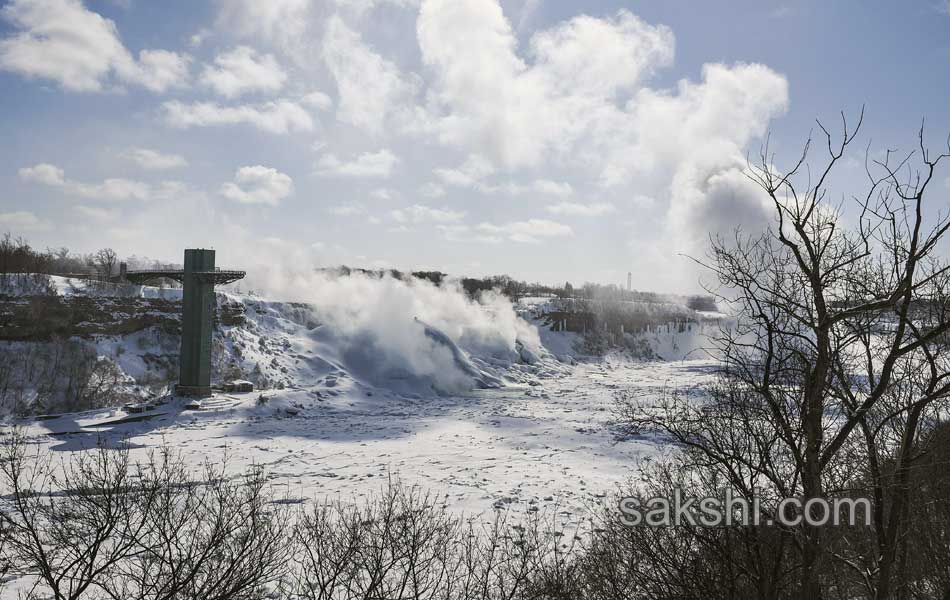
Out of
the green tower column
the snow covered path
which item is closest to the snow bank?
the snow covered path

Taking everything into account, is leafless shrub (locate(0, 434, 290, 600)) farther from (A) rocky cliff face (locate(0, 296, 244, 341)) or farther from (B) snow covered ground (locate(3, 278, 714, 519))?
(A) rocky cliff face (locate(0, 296, 244, 341))

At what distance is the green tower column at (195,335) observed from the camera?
36.8m

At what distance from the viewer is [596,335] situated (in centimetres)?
8638

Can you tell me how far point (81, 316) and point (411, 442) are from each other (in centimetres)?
2914

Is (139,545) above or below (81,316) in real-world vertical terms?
below

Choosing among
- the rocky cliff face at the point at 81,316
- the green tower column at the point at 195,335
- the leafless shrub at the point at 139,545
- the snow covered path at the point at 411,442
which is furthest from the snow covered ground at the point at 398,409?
the leafless shrub at the point at 139,545

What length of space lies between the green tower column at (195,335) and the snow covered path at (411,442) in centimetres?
218

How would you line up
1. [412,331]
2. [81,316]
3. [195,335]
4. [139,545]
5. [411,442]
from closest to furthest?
[139,545] < [411,442] < [195,335] < [81,316] < [412,331]

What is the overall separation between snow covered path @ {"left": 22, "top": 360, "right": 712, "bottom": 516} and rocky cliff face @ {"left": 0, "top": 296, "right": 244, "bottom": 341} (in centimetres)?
Answer: 1112

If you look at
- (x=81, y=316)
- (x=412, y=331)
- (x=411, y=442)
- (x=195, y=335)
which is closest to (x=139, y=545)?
(x=411, y=442)

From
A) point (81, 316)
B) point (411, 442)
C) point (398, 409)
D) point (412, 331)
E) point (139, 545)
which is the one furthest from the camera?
point (412, 331)

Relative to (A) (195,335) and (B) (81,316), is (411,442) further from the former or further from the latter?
(B) (81,316)

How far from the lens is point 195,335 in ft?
120

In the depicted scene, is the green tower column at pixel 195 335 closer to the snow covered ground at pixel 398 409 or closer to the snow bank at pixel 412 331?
the snow covered ground at pixel 398 409
